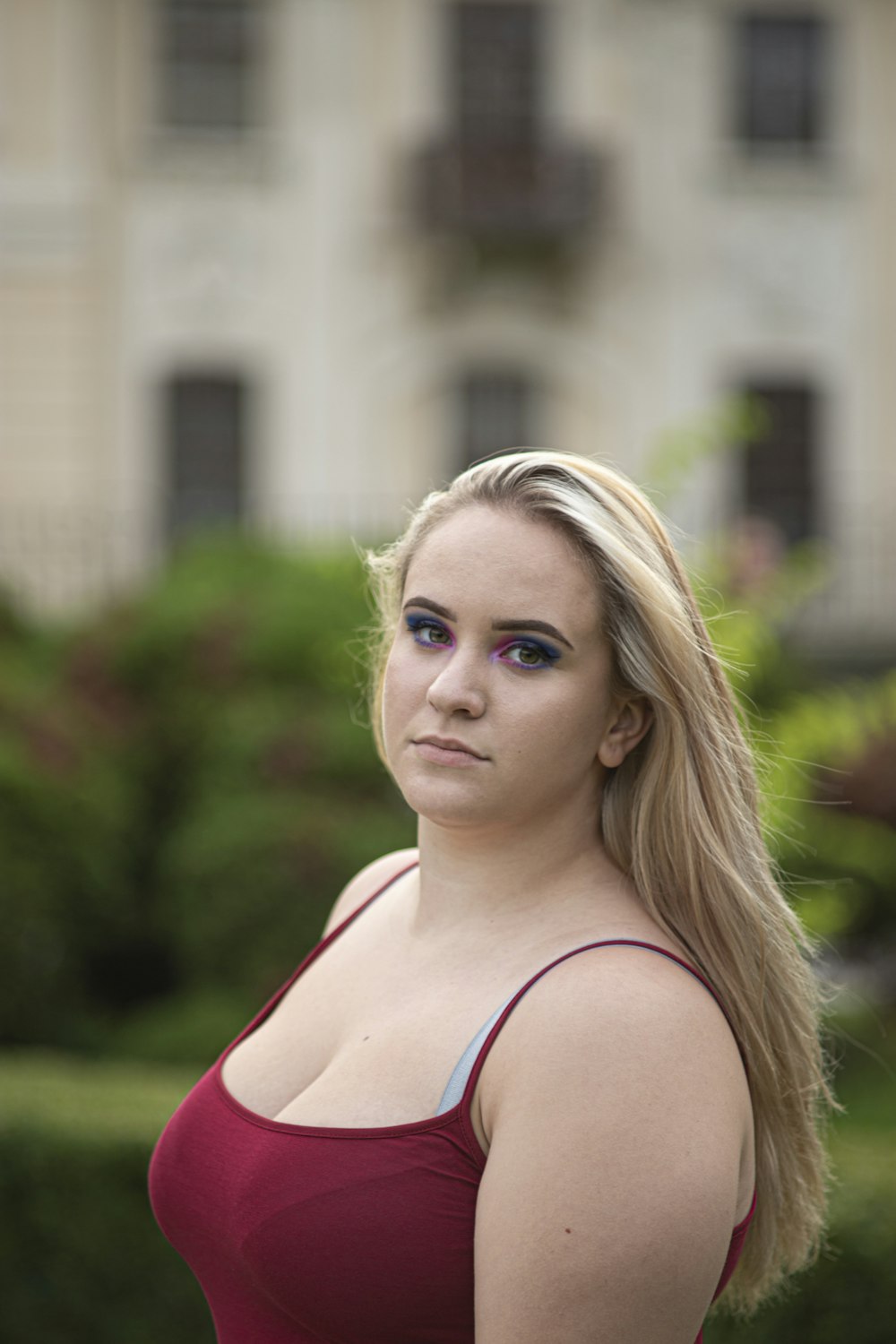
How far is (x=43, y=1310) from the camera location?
14.3ft

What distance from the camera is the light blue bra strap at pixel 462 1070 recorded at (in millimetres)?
1553

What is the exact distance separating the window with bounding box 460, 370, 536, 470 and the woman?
49.6 feet

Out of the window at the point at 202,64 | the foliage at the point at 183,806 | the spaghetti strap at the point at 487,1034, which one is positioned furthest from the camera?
the window at the point at 202,64

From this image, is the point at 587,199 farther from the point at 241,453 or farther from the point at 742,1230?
the point at 742,1230

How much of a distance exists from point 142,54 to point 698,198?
5850 millimetres

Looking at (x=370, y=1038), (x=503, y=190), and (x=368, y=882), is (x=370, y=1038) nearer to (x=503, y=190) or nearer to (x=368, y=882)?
(x=368, y=882)

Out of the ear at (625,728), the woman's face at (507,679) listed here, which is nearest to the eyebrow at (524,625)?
the woman's face at (507,679)

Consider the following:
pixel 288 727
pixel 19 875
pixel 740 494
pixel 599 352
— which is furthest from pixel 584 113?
pixel 19 875

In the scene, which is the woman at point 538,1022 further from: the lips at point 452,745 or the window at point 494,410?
the window at point 494,410

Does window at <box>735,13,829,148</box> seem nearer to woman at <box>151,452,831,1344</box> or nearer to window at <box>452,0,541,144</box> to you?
window at <box>452,0,541,144</box>

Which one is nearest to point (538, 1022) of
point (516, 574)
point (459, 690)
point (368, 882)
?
point (459, 690)

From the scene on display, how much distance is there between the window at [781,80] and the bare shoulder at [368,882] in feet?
52.6

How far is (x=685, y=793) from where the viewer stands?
1.70m

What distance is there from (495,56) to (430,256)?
2.23 meters
